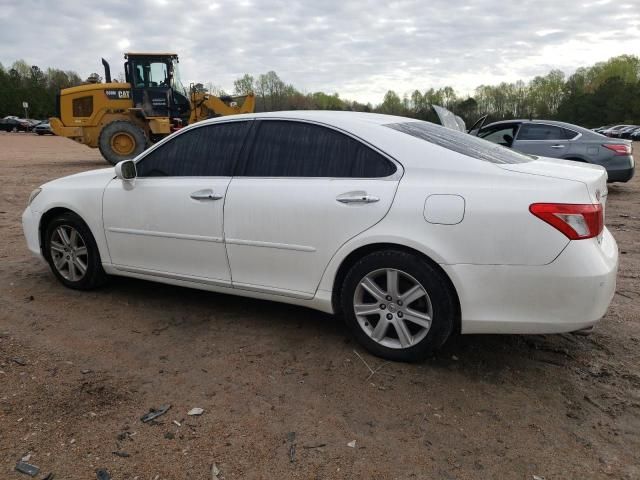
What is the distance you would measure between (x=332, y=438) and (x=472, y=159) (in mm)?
1764

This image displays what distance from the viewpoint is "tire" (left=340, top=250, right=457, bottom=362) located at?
3.08 m

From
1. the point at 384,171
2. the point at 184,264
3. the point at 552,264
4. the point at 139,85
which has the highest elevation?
the point at 139,85

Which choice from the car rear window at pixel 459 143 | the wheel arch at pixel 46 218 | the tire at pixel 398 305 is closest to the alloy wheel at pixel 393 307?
the tire at pixel 398 305

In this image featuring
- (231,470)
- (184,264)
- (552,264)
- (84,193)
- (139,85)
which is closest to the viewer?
(231,470)

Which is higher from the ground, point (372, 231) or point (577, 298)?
point (372, 231)

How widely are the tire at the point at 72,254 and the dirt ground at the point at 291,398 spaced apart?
0.33 m

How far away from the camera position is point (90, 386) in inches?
120

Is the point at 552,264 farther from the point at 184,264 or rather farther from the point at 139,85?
the point at 139,85

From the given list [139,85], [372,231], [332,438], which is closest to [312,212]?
[372,231]

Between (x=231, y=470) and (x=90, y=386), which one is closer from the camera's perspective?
(x=231, y=470)

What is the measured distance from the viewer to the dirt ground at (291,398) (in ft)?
7.95

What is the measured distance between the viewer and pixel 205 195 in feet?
12.5

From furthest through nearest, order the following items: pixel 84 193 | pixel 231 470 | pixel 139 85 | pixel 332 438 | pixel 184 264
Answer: pixel 139 85, pixel 84 193, pixel 184 264, pixel 332 438, pixel 231 470

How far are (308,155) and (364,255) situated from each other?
2.66 ft
